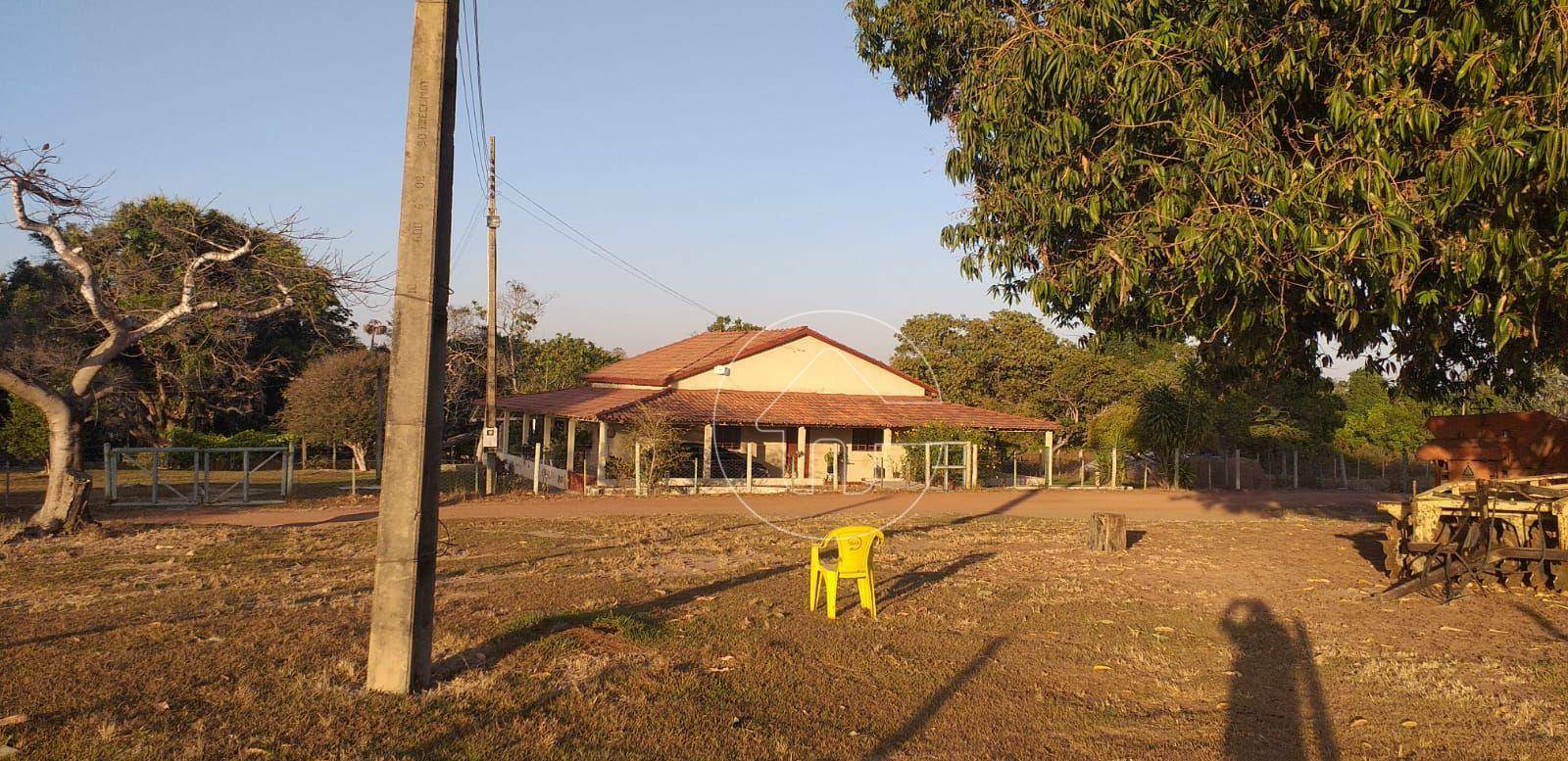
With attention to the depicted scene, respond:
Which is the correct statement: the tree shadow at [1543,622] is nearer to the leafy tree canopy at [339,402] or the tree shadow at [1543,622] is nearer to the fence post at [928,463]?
the fence post at [928,463]

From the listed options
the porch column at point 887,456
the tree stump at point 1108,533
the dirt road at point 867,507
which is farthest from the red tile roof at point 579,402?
the tree stump at point 1108,533

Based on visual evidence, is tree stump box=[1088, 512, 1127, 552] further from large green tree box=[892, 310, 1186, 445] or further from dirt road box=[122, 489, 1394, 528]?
large green tree box=[892, 310, 1186, 445]

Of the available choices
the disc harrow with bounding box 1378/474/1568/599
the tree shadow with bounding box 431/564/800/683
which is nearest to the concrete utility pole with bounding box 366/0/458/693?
the tree shadow with bounding box 431/564/800/683

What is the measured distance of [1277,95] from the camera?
9688 millimetres

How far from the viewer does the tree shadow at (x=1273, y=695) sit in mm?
6406

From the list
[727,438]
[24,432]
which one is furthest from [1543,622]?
[24,432]

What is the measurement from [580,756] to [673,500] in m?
19.9

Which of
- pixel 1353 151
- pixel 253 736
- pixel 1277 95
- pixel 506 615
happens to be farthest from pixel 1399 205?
pixel 253 736

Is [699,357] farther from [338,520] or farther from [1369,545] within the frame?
[1369,545]

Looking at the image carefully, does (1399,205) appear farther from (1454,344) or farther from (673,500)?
(673,500)

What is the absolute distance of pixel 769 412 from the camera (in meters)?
30.1

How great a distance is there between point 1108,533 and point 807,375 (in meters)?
17.6

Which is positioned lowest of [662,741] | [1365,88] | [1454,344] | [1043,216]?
[662,741]

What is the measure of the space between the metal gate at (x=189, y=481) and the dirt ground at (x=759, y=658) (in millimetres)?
6906
